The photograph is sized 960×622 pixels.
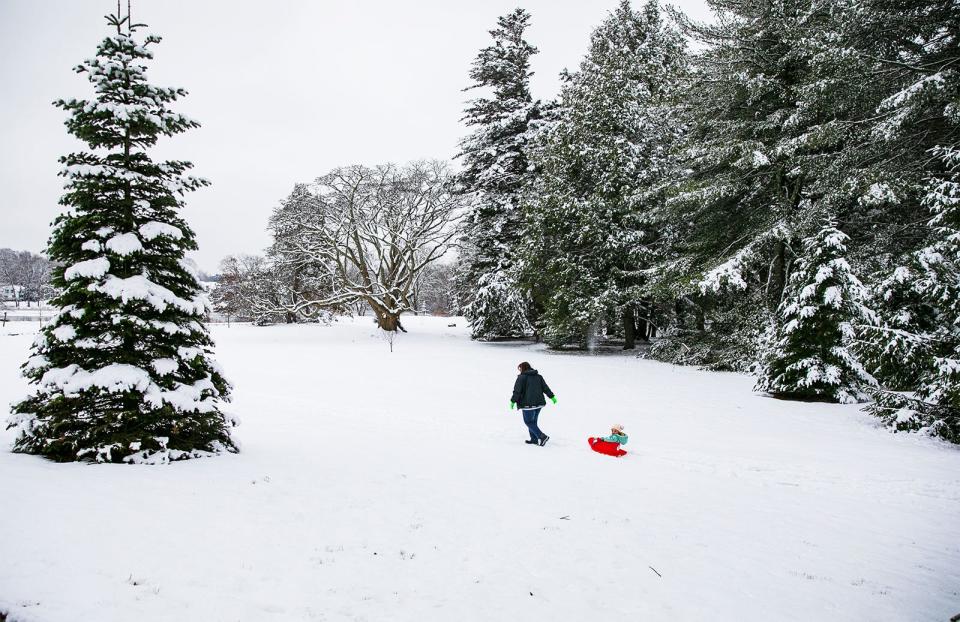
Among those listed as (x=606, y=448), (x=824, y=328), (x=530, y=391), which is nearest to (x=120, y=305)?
(x=530, y=391)

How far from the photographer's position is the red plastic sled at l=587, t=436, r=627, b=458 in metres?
8.23

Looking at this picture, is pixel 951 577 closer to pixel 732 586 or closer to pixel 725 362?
pixel 732 586

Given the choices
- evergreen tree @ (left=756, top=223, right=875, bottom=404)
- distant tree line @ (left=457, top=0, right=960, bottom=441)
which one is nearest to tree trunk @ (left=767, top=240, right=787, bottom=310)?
distant tree line @ (left=457, top=0, right=960, bottom=441)

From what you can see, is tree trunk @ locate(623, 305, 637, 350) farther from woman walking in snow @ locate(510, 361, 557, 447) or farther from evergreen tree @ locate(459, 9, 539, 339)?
woman walking in snow @ locate(510, 361, 557, 447)

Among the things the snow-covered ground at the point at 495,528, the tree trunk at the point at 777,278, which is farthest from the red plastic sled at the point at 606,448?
the tree trunk at the point at 777,278

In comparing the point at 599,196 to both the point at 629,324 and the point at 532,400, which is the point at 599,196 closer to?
the point at 629,324

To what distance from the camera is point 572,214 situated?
19.6 m

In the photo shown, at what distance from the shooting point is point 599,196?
63.6 feet

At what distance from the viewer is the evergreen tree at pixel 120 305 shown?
595 cm

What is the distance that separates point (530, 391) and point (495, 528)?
4116 mm

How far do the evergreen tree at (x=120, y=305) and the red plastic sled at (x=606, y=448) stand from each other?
19.6 feet

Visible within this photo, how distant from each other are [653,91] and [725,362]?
1453 centimetres

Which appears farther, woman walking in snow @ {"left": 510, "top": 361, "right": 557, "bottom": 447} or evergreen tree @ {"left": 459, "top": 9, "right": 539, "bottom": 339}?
evergreen tree @ {"left": 459, "top": 9, "right": 539, "bottom": 339}

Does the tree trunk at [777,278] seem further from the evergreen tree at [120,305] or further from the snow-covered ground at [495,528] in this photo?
the evergreen tree at [120,305]
